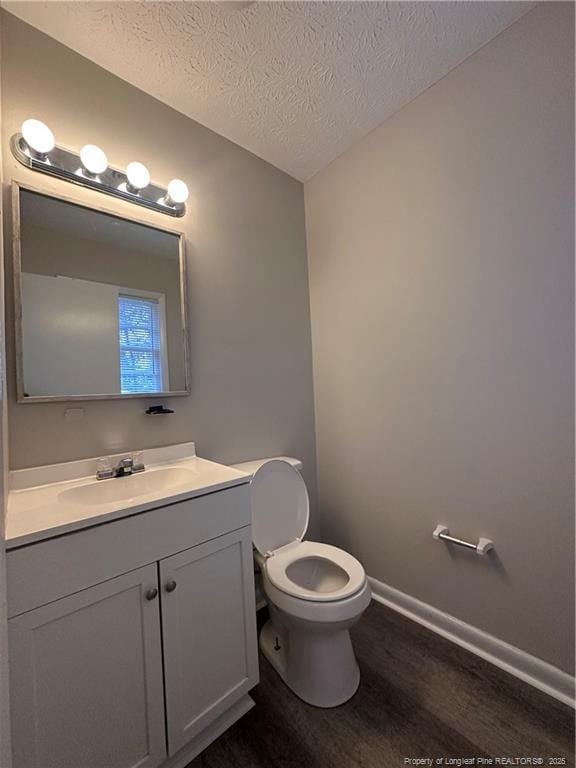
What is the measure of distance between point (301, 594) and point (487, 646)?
0.90 metres

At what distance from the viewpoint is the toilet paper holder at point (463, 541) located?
1291mm

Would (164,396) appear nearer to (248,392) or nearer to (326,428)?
(248,392)

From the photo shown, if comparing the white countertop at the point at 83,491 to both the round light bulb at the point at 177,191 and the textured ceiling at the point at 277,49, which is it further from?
the textured ceiling at the point at 277,49

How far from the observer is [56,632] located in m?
0.76

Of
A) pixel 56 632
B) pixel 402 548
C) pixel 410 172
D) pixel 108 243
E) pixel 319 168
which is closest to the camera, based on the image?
pixel 56 632

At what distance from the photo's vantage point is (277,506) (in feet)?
4.94

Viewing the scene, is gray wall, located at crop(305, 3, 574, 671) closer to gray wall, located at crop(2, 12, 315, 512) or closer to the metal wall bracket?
gray wall, located at crop(2, 12, 315, 512)

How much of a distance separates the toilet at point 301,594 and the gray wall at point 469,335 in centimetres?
47

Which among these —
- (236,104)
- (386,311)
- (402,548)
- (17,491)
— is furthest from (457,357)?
(17,491)

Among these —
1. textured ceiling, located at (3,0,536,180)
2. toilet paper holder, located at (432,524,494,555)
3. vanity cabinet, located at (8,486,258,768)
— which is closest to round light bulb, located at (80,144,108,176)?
textured ceiling, located at (3,0,536,180)

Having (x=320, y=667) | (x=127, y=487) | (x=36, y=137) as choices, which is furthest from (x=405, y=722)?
(x=36, y=137)

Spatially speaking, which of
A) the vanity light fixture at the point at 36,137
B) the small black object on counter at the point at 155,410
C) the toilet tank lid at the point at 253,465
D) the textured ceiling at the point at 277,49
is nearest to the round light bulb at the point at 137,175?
the vanity light fixture at the point at 36,137

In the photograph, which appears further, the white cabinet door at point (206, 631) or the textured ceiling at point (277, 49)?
the textured ceiling at point (277, 49)

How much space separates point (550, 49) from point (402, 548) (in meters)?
2.13
